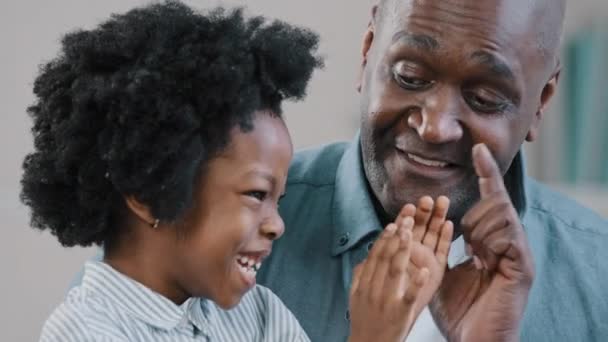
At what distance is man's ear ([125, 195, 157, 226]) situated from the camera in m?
1.39

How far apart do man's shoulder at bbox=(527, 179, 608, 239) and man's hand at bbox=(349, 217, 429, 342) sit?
23.5 inches

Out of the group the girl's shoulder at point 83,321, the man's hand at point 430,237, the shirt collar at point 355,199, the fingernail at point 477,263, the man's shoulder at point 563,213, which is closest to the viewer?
the girl's shoulder at point 83,321

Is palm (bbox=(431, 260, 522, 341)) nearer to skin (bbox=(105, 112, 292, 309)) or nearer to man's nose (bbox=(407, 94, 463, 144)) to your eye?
man's nose (bbox=(407, 94, 463, 144))

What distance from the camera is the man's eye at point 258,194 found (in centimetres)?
141

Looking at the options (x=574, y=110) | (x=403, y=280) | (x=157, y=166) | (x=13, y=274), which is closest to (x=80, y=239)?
(x=157, y=166)

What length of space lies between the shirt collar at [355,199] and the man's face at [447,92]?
75mm

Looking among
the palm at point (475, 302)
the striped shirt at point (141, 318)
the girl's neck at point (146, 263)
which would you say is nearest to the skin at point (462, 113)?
the palm at point (475, 302)

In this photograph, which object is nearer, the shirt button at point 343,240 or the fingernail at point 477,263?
the fingernail at point 477,263

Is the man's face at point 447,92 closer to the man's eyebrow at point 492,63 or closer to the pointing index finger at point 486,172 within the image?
the man's eyebrow at point 492,63

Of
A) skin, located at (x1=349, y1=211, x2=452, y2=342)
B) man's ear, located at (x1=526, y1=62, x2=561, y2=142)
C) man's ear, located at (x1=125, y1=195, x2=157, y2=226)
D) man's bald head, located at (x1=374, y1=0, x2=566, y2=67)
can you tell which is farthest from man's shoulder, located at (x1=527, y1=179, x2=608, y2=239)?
man's ear, located at (x1=125, y1=195, x2=157, y2=226)

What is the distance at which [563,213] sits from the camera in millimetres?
1959

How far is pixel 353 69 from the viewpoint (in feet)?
9.32

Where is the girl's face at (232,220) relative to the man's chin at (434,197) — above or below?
above

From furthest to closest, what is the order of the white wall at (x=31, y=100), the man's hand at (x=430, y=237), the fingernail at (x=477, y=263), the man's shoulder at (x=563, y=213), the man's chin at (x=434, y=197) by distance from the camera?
1. the white wall at (x=31, y=100)
2. the man's shoulder at (x=563, y=213)
3. the man's chin at (x=434, y=197)
4. the fingernail at (x=477, y=263)
5. the man's hand at (x=430, y=237)
